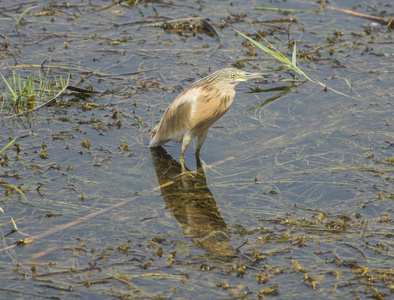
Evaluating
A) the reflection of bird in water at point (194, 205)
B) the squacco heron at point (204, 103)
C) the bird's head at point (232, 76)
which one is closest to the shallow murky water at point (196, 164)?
the reflection of bird in water at point (194, 205)

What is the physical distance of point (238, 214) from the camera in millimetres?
5449

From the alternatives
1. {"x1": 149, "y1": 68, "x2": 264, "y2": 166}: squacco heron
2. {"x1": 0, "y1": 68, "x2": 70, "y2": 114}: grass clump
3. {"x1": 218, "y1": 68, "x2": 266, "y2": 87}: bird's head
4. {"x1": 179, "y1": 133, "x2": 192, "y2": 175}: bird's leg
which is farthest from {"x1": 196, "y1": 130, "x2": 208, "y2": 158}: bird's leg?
{"x1": 0, "y1": 68, "x2": 70, "y2": 114}: grass clump

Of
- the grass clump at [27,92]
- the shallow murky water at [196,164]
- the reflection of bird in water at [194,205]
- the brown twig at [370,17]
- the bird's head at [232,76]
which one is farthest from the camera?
the brown twig at [370,17]

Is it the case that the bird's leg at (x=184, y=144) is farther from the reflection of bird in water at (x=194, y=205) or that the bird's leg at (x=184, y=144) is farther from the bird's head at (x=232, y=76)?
the bird's head at (x=232, y=76)

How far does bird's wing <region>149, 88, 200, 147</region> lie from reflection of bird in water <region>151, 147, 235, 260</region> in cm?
25

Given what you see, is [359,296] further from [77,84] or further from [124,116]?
[77,84]

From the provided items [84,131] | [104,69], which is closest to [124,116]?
Result: [84,131]

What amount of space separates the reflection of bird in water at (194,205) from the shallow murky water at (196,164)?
19mm

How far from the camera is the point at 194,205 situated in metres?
5.63

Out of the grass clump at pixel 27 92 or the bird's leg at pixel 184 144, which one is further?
the grass clump at pixel 27 92

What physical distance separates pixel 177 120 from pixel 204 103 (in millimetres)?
391

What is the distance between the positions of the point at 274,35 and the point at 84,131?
12.1 ft

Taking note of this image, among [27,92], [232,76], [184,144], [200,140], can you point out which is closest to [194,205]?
[184,144]

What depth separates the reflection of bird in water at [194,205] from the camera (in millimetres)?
4965
